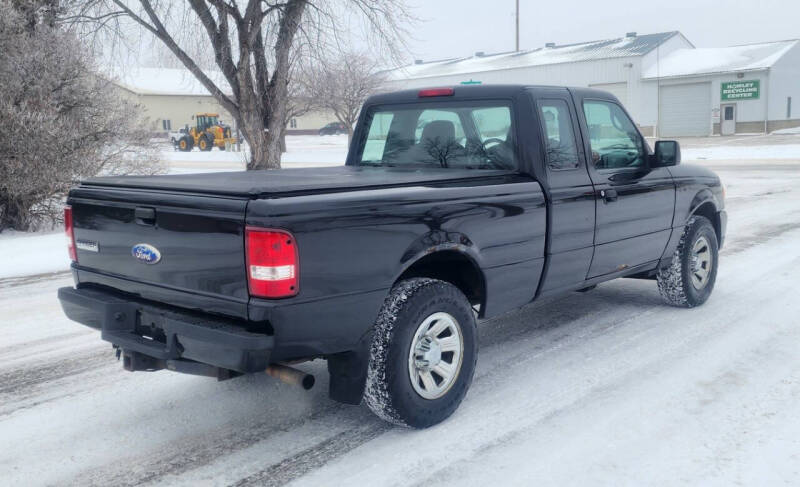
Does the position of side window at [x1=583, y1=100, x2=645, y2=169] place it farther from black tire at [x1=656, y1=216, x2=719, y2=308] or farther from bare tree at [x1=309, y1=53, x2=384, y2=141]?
bare tree at [x1=309, y1=53, x2=384, y2=141]

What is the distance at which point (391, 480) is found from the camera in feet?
11.3

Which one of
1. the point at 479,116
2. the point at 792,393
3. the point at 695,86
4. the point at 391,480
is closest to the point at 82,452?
the point at 391,480

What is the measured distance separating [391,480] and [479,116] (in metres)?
2.61

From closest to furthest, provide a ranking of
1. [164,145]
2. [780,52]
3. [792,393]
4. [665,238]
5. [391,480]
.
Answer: [391,480], [792,393], [665,238], [164,145], [780,52]

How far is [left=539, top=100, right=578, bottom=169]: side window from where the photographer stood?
4.90m

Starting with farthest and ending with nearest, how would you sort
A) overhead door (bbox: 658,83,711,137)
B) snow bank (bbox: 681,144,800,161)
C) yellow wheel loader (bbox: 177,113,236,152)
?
overhead door (bbox: 658,83,711,137)
yellow wheel loader (bbox: 177,113,236,152)
snow bank (bbox: 681,144,800,161)

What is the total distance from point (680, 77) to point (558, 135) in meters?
47.4

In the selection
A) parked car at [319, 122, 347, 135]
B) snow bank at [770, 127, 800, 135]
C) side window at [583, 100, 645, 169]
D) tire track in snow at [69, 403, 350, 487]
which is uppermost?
parked car at [319, 122, 347, 135]

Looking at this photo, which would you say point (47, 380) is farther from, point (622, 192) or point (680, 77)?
point (680, 77)

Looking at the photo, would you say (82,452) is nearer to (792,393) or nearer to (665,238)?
(792,393)

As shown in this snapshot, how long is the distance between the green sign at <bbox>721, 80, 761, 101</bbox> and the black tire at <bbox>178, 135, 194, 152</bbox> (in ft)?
111

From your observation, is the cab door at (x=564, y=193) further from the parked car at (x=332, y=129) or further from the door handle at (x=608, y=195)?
the parked car at (x=332, y=129)

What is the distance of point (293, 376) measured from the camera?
3570 mm

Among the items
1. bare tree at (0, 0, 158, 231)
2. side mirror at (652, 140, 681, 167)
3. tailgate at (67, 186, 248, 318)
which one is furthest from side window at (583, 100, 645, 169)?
bare tree at (0, 0, 158, 231)
